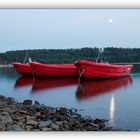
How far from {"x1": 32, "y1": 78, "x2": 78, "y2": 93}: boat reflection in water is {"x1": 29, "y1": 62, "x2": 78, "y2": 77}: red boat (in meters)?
0.03

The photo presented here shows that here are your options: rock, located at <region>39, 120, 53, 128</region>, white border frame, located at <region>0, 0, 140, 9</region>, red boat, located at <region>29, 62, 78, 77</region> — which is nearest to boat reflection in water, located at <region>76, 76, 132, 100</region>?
red boat, located at <region>29, 62, 78, 77</region>

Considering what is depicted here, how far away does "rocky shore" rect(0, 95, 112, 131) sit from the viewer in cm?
570

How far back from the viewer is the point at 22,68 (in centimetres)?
585

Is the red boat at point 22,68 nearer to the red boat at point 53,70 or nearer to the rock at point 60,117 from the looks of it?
the red boat at point 53,70

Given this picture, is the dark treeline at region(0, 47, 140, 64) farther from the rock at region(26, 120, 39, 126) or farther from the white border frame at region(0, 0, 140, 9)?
the rock at region(26, 120, 39, 126)

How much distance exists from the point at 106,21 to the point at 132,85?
44 centimetres

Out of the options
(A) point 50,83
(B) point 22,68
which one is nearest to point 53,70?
(A) point 50,83

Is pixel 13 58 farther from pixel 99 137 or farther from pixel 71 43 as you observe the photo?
pixel 99 137

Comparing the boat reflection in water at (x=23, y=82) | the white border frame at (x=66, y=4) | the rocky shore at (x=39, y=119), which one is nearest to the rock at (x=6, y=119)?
the rocky shore at (x=39, y=119)

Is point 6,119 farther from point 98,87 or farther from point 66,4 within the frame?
point 66,4

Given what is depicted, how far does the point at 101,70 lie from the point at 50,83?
13.3 inches

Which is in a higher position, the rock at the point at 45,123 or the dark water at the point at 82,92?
the dark water at the point at 82,92

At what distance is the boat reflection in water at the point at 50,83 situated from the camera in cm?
584

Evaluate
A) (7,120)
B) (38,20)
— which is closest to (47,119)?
(7,120)
